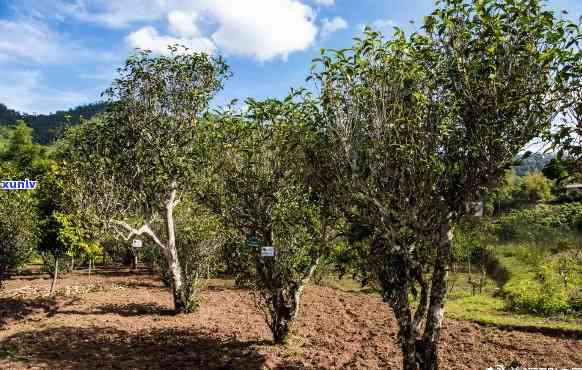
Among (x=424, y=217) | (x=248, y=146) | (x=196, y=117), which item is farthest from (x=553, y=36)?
(x=196, y=117)

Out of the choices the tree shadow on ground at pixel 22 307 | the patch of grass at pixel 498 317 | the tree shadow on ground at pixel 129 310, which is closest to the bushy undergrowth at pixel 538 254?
the patch of grass at pixel 498 317

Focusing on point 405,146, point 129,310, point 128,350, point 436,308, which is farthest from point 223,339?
point 405,146

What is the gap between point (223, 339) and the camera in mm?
12578

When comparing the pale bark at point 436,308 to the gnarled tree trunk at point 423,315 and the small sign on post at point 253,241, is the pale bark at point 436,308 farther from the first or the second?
the small sign on post at point 253,241

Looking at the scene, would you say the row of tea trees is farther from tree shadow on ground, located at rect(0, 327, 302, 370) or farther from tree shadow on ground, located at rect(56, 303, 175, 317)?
tree shadow on ground, located at rect(56, 303, 175, 317)

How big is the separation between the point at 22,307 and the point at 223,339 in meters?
10.5

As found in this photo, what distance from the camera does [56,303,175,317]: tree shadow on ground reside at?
1639cm

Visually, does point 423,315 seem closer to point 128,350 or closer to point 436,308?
point 436,308

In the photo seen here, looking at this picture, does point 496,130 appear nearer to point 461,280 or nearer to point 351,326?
point 351,326

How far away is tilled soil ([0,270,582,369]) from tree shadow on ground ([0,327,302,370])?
0.03 metres

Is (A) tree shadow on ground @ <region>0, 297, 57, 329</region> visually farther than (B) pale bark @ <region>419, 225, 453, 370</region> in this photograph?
Yes

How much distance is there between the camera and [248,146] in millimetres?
10539

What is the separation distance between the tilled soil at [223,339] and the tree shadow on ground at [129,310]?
0.14ft

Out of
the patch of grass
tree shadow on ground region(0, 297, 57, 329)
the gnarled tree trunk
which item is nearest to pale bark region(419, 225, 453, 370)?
the gnarled tree trunk
